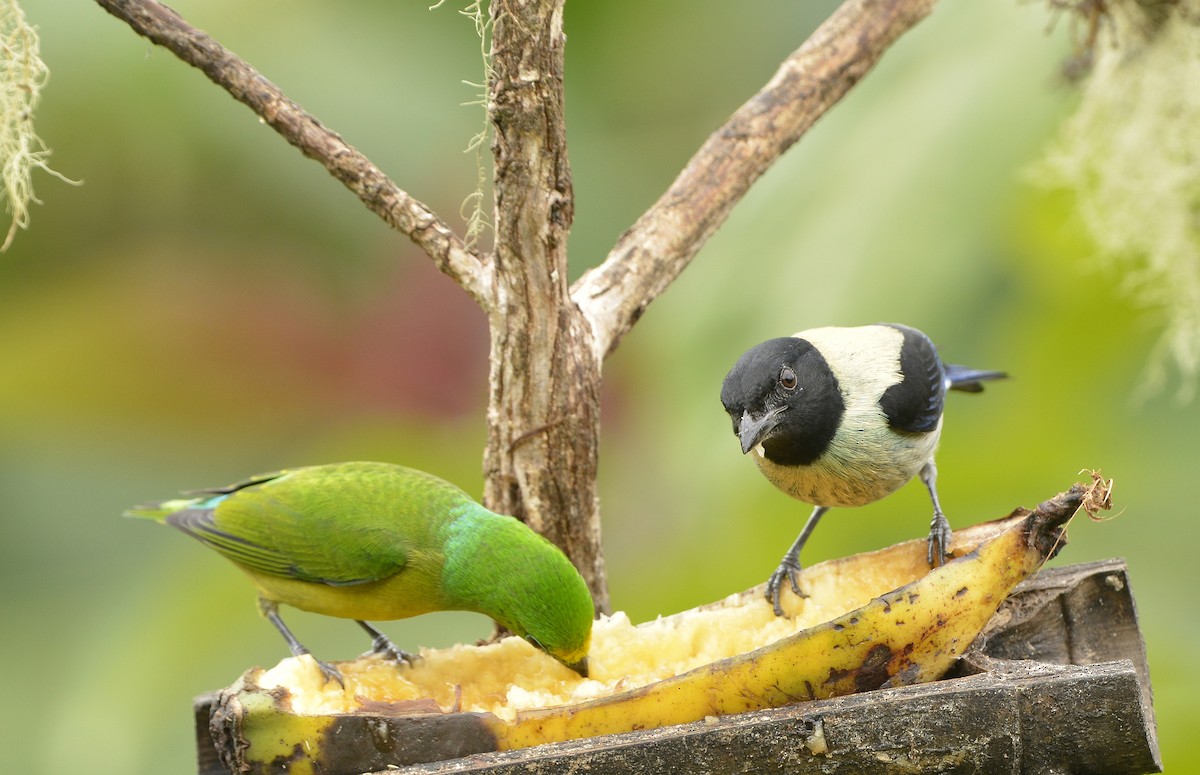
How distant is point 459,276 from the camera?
2596mm

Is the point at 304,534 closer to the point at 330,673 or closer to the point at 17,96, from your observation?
the point at 330,673

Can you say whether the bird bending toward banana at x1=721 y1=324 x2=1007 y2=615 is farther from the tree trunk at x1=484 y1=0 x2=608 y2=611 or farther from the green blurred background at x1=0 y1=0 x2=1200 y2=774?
the green blurred background at x1=0 y1=0 x2=1200 y2=774

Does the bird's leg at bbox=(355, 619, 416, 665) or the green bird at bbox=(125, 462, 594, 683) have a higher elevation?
the green bird at bbox=(125, 462, 594, 683)

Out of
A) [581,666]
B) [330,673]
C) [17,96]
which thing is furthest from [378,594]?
[17,96]

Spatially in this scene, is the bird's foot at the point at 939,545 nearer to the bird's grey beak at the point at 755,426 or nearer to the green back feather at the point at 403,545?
the bird's grey beak at the point at 755,426

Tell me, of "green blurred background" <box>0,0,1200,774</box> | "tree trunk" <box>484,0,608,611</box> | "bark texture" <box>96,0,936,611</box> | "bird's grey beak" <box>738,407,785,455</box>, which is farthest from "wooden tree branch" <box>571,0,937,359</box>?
"green blurred background" <box>0,0,1200,774</box>

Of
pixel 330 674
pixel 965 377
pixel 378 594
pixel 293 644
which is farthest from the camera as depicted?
pixel 965 377

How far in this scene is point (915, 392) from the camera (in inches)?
105

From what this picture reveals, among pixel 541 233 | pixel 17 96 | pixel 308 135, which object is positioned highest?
pixel 17 96

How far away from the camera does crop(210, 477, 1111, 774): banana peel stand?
2.04 meters

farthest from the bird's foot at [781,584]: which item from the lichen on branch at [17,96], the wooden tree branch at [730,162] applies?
the lichen on branch at [17,96]

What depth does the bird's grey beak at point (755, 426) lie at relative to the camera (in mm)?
2385

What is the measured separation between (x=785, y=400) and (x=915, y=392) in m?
0.36

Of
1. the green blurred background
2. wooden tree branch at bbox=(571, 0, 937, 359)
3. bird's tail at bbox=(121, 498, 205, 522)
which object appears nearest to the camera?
wooden tree branch at bbox=(571, 0, 937, 359)
